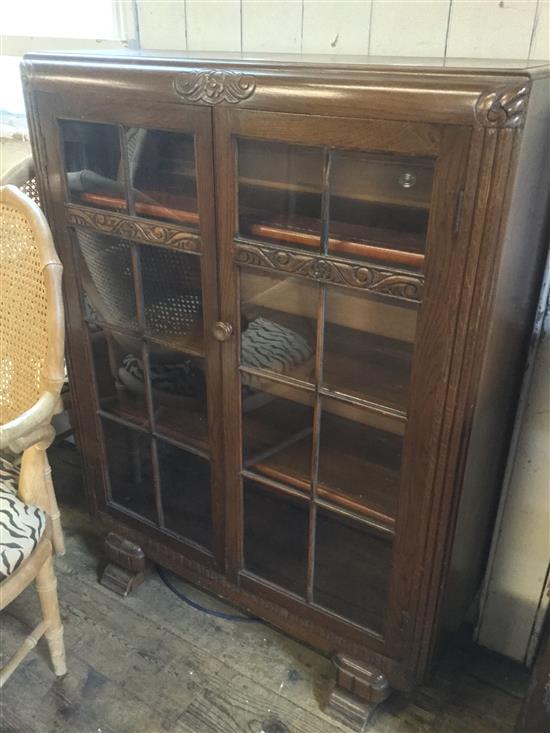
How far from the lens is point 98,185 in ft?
4.03

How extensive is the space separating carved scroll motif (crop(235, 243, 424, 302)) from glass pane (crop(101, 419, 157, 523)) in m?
0.54

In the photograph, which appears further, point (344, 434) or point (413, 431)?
point (344, 434)

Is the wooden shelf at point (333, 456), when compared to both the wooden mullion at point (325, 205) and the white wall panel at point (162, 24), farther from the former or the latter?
the white wall panel at point (162, 24)

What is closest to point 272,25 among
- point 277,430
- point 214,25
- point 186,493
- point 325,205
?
point 214,25

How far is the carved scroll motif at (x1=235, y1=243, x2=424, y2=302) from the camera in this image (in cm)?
94

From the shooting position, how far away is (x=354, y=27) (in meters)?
1.25

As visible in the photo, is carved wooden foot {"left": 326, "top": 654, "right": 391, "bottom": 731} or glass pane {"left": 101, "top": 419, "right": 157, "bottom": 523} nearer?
carved wooden foot {"left": 326, "top": 654, "right": 391, "bottom": 731}

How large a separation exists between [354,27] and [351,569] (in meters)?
1.02

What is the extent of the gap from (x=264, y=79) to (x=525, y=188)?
400mm

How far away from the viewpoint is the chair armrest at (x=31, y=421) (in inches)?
43.6

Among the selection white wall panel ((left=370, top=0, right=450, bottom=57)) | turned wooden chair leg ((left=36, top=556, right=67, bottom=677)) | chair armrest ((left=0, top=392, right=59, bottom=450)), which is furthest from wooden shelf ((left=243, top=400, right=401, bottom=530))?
white wall panel ((left=370, top=0, right=450, bottom=57))

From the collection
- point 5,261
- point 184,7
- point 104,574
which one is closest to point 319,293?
point 5,261

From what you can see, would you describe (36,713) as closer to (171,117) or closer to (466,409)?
(466,409)

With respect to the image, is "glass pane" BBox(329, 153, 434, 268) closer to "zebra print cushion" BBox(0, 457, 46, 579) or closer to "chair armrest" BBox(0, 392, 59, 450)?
"chair armrest" BBox(0, 392, 59, 450)
